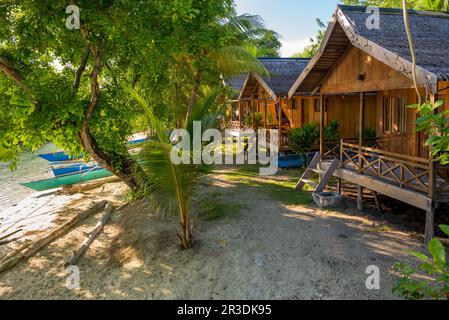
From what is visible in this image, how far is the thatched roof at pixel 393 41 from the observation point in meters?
6.25

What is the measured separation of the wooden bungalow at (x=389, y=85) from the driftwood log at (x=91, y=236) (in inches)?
234

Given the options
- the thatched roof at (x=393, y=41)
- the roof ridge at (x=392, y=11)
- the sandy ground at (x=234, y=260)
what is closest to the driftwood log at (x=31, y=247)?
the sandy ground at (x=234, y=260)

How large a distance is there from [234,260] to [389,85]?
5.14 metres

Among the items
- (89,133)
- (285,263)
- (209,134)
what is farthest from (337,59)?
(89,133)

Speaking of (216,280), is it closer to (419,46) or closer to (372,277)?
(372,277)

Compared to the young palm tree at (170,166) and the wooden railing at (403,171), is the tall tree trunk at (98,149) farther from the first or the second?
the wooden railing at (403,171)

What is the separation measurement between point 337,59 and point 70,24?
6.95m

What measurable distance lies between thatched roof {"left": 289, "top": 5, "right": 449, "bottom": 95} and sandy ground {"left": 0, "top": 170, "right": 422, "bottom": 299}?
329 cm

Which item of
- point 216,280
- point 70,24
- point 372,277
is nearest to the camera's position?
point 372,277

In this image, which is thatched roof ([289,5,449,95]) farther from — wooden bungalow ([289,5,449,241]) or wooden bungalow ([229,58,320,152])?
wooden bungalow ([229,58,320,152])

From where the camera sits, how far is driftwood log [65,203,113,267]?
24.2ft

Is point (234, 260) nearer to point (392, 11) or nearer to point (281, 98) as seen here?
point (392, 11)
